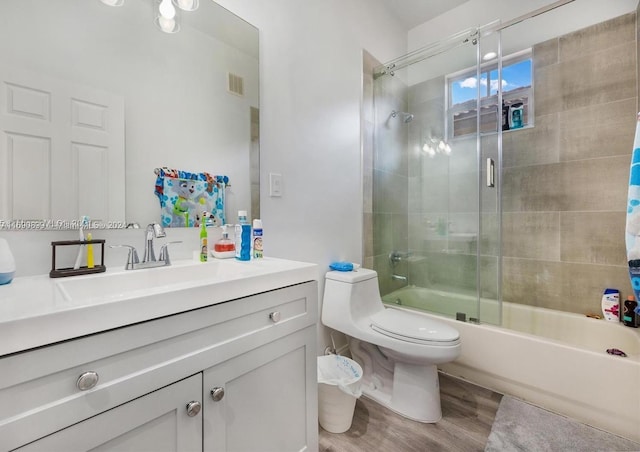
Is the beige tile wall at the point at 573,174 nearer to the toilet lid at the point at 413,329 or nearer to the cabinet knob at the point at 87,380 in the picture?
the toilet lid at the point at 413,329

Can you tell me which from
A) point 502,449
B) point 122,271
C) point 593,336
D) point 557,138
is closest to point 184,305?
point 122,271

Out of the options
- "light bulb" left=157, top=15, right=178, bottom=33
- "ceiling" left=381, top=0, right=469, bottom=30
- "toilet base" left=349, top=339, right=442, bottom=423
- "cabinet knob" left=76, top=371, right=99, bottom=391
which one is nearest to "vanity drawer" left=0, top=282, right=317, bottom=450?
"cabinet knob" left=76, top=371, right=99, bottom=391

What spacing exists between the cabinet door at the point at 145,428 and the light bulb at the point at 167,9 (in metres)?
1.31

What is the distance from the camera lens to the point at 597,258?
187 cm

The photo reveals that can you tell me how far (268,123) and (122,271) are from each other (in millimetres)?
935

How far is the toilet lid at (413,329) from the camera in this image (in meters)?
1.40

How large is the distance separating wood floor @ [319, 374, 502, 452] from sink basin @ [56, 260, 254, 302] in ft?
3.14

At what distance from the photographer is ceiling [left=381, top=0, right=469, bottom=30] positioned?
2.32 metres

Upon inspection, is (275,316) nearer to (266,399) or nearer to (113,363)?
(266,399)

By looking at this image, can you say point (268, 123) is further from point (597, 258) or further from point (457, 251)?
point (597, 258)

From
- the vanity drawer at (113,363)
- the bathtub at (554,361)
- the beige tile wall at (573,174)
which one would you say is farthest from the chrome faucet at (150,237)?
the beige tile wall at (573,174)

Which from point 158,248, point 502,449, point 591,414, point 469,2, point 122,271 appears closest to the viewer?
point 122,271

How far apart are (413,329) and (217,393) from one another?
1049 mm

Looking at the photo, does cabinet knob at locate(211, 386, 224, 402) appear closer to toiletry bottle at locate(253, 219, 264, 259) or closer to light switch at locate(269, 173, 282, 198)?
toiletry bottle at locate(253, 219, 264, 259)
